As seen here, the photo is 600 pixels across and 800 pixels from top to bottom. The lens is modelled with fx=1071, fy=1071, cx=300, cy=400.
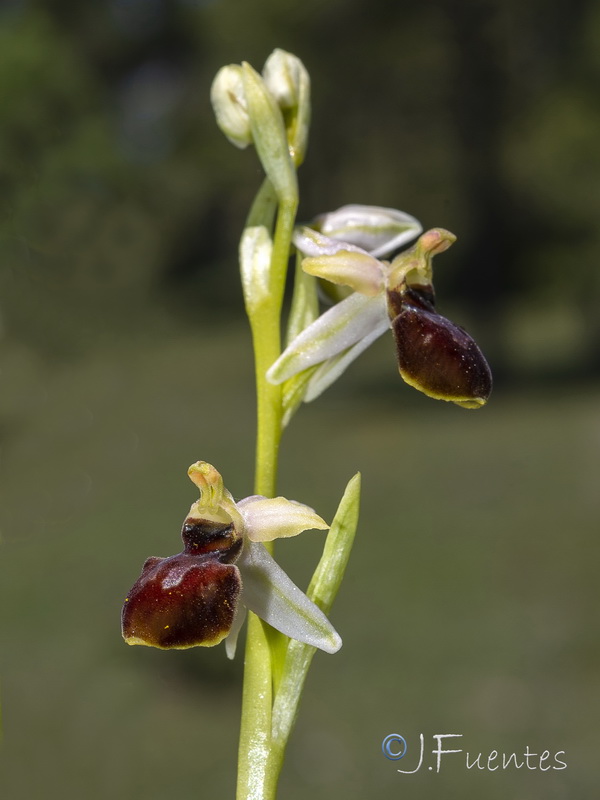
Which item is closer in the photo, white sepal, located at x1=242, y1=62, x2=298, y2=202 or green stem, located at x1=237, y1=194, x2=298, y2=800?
green stem, located at x1=237, y1=194, x2=298, y2=800

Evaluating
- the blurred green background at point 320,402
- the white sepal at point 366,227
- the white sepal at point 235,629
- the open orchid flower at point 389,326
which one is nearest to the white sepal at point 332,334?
the open orchid flower at point 389,326

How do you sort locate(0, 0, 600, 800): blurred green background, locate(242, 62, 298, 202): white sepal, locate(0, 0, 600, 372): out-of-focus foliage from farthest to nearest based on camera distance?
locate(0, 0, 600, 372): out-of-focus foliage
locate(0, 0, 600, 800): blurred green background
locate(242, 62, 298, 202): white sepal

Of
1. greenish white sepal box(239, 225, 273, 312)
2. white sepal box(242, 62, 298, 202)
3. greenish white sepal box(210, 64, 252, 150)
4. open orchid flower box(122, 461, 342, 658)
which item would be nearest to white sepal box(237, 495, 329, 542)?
open orchid flower box(122, 461, 342, 658)

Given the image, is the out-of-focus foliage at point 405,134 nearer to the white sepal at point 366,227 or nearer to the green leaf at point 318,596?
the white sepal at point 366,227

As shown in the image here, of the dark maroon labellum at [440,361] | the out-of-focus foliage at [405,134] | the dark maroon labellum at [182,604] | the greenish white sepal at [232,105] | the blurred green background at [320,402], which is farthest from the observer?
the out-of-focus foliage at [405,134]

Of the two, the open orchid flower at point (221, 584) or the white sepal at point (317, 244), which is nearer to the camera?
the open orchid flower at point (221, 584)

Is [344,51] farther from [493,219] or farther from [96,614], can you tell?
[96,614]

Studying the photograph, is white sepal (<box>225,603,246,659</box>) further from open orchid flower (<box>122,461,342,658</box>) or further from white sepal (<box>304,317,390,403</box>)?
white sepal (<box>304,317,390,403</box>)
